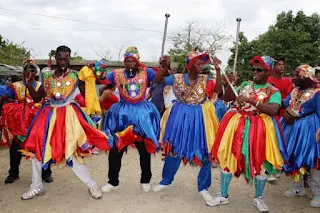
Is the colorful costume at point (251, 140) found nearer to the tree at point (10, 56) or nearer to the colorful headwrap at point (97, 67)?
the colorful headwrap at point (97, 67)

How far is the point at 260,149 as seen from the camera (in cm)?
374

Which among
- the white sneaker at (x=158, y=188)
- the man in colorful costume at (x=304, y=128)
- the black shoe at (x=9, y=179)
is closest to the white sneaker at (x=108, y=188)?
the white sneaker at (x=158, y=188)

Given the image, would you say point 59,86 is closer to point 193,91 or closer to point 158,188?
point 193,91

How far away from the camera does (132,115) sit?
4.37 metres

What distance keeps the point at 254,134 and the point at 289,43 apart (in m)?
21.3

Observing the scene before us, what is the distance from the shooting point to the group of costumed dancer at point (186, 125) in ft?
12.7

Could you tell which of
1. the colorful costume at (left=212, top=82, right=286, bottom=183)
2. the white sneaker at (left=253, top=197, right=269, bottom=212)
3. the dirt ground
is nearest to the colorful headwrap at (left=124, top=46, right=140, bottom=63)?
the colorful costume at (left=212, top=82, right=286, bottom=183)

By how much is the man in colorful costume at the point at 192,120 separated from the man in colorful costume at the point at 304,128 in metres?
0.92

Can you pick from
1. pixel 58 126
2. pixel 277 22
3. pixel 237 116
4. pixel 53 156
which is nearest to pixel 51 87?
pixel 58 126

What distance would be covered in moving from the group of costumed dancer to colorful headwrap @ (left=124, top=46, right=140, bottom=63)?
13 mm

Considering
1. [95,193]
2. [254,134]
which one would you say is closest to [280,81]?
[254,134]

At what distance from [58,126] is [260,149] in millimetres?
2289

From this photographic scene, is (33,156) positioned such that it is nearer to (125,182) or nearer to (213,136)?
(125,182)

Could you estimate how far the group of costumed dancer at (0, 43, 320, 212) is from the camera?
152 inches
